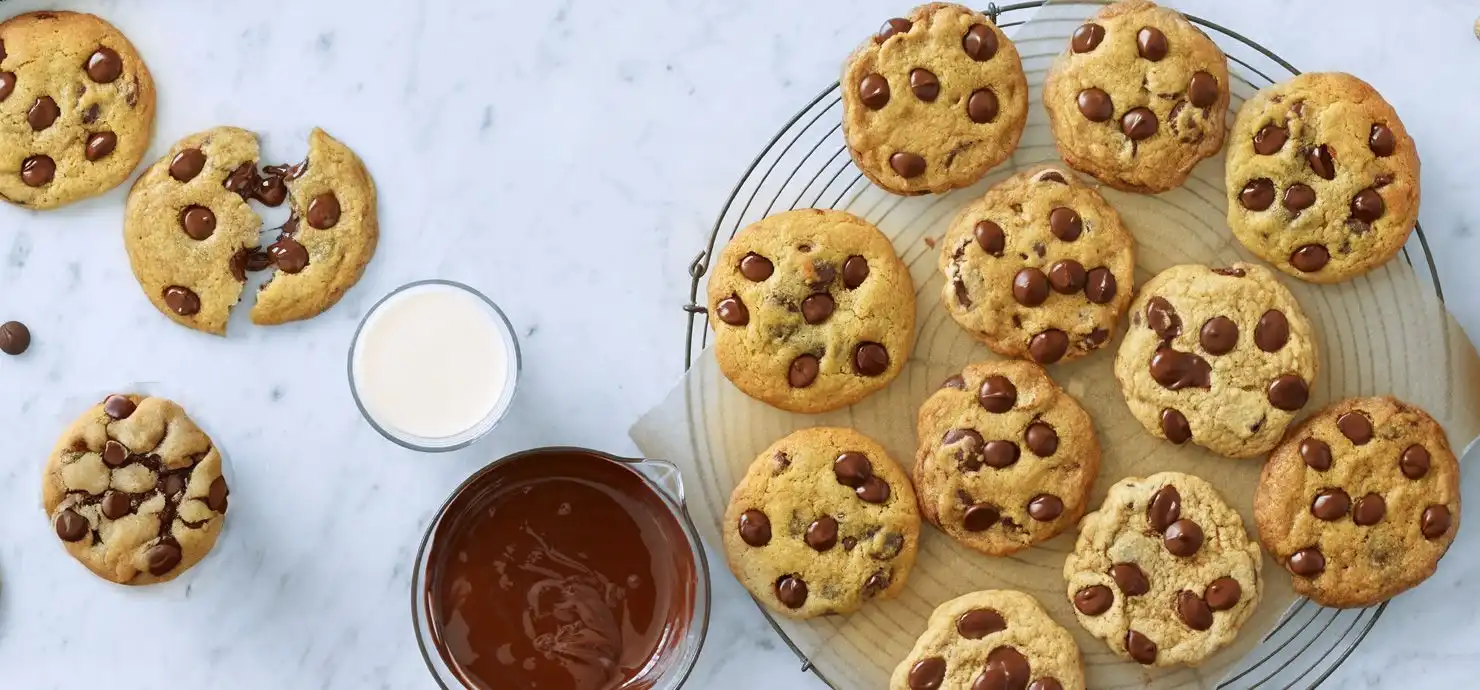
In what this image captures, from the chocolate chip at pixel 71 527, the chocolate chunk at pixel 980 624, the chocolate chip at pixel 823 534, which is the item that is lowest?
the chocolate chunk at pixel 980 624

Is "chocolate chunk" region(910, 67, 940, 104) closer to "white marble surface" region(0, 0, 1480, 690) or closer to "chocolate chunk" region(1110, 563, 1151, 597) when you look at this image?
"white marble surface" region(0, 0, 1480, 690)

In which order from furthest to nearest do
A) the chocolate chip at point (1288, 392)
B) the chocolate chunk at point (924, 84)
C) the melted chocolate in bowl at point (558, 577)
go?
1. the chocolate chunk at point (924, 84)
2. the chocolate chip at point (1288, 392)
3. the melted chocolate in bowl at point (558, 577)

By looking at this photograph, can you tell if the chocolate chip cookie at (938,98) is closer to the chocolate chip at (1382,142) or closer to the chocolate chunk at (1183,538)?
the chocolate chip at (1382,142)

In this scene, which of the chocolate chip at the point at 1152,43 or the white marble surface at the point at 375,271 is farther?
the white marble surface at the point at 375,271

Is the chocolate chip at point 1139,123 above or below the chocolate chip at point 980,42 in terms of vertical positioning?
below

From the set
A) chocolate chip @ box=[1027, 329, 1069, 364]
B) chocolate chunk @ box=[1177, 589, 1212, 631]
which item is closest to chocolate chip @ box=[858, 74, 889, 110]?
chocolate chip @ box=[1027, 329, 1069, 364]

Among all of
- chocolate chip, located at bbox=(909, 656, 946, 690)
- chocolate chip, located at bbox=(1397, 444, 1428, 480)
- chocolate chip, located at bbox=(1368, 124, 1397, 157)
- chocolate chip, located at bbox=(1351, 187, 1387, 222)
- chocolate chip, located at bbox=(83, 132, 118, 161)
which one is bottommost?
chocolate chip, located at bbox=(909, 656, 946, 690)


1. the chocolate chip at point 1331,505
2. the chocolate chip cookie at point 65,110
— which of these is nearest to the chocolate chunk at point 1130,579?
the chocolate chip at point 1331,505

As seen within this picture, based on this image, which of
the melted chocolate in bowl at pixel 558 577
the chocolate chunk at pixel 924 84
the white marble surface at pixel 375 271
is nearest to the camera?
the melted chocolate in bowl at pixel 558 577
